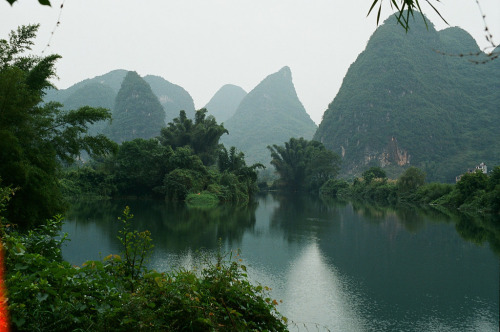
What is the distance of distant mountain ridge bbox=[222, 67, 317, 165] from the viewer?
140250 mm

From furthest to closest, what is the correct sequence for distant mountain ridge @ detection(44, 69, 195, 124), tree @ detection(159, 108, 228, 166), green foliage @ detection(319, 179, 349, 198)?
1. distant mountain ridge @ detection(44, 69, 195, 124)
2. green foliage @ detection(319, 179, 349, 198)
3. tree @ detection(159, 108, 228, 166)

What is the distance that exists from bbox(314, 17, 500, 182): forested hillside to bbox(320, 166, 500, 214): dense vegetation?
25913mm

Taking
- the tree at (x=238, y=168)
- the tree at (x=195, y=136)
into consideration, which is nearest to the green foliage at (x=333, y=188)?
the tree at (x=238, y=168)

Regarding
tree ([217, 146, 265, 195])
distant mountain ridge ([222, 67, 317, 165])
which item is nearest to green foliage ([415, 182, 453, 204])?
tree ([217, 146, 265, 195])

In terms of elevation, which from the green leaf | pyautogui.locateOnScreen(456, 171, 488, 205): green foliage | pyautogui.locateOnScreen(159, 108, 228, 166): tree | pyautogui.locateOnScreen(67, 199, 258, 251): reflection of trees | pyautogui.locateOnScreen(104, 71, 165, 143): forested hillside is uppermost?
pyautogui.locateOnScreen(104, 71, 165, 143): forested hillside

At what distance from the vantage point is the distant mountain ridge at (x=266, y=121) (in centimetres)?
14025

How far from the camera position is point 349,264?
34.0 feet

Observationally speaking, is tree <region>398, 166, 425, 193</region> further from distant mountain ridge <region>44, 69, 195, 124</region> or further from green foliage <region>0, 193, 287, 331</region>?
distant mountain ridge <region>44, 69, 195, 124</region>

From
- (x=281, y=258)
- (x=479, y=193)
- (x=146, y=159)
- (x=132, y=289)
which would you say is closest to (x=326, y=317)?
(x=132, y=289)

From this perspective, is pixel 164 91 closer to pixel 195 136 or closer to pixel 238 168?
pixel 195 136

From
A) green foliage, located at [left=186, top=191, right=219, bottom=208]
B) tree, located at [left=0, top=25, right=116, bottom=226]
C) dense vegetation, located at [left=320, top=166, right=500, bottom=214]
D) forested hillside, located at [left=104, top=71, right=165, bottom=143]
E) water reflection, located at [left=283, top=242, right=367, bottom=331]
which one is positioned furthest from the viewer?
forested hillside, located at [left=104, top=71, right=165, bottom=143]

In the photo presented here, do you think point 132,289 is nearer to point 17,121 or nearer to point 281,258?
point 281,258

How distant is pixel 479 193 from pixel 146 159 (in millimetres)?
27470

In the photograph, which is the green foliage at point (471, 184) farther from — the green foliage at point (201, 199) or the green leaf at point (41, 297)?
the green leaf at point (41, 297)
